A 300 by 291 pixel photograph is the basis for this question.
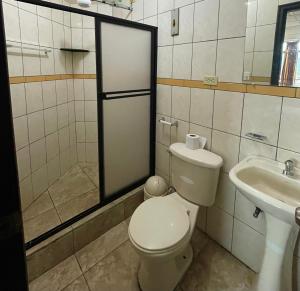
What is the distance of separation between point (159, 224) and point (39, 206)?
51.3 inches

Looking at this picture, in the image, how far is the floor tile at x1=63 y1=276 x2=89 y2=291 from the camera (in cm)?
144

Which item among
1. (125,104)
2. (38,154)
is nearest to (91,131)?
(38,154)

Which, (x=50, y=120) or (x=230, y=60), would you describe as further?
(x=50, y=120)

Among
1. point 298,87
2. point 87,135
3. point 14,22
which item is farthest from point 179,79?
point 87,135

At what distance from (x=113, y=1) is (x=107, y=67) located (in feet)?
2.58

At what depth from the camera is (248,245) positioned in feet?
5.09

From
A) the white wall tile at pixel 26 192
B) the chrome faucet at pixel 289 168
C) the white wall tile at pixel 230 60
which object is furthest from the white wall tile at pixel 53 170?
the chrome faucet at pixel 289 168

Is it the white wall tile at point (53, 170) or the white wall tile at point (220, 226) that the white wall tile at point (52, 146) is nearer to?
the white wall tile at point (53, 170)

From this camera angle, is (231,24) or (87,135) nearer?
(231,24)

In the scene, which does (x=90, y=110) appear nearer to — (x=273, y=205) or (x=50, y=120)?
(x=50, y=120)

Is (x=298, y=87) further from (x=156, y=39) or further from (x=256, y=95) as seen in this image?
(x=156, y=39)

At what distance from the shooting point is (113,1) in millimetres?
2018

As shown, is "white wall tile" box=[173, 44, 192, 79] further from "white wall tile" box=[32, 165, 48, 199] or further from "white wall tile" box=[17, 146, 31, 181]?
"white wall tile" box=[32, 165, 48, 199]

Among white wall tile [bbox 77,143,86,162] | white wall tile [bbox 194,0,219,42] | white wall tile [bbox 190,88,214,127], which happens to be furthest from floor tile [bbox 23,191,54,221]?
white wall tile [bbox 194,0,219,42]
